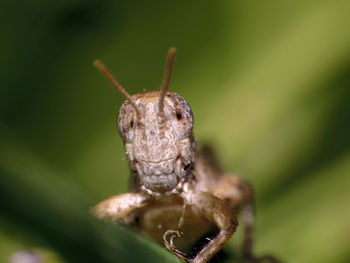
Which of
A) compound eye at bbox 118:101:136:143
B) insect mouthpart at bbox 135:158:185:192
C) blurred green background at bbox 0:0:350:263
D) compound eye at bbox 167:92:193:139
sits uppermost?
blurred green background at bbox 0:0:350:263

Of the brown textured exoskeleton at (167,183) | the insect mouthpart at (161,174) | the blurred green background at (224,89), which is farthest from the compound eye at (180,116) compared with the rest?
the blurred green background at (224,89)

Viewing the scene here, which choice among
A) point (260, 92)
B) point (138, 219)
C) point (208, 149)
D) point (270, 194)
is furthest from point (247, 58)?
point (138, 219)

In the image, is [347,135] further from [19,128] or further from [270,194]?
[19,128]

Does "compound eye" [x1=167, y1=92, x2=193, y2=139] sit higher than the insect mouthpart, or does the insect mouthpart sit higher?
"compound eye" [x1=167, y1=92, x2=193, y2=139]

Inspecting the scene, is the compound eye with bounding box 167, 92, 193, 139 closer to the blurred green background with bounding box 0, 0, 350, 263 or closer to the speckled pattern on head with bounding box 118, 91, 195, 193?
the speckled pattern on head with bounding box 118, 91, 195, 193

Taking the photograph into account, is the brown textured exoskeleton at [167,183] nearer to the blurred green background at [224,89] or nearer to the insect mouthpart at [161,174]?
the insect mouthpart at [161,174]

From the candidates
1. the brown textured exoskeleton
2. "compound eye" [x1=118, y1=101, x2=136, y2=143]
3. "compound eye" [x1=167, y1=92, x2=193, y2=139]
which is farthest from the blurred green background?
"compound eye" [x1=167, y1=92, x2=193, y2=139]
